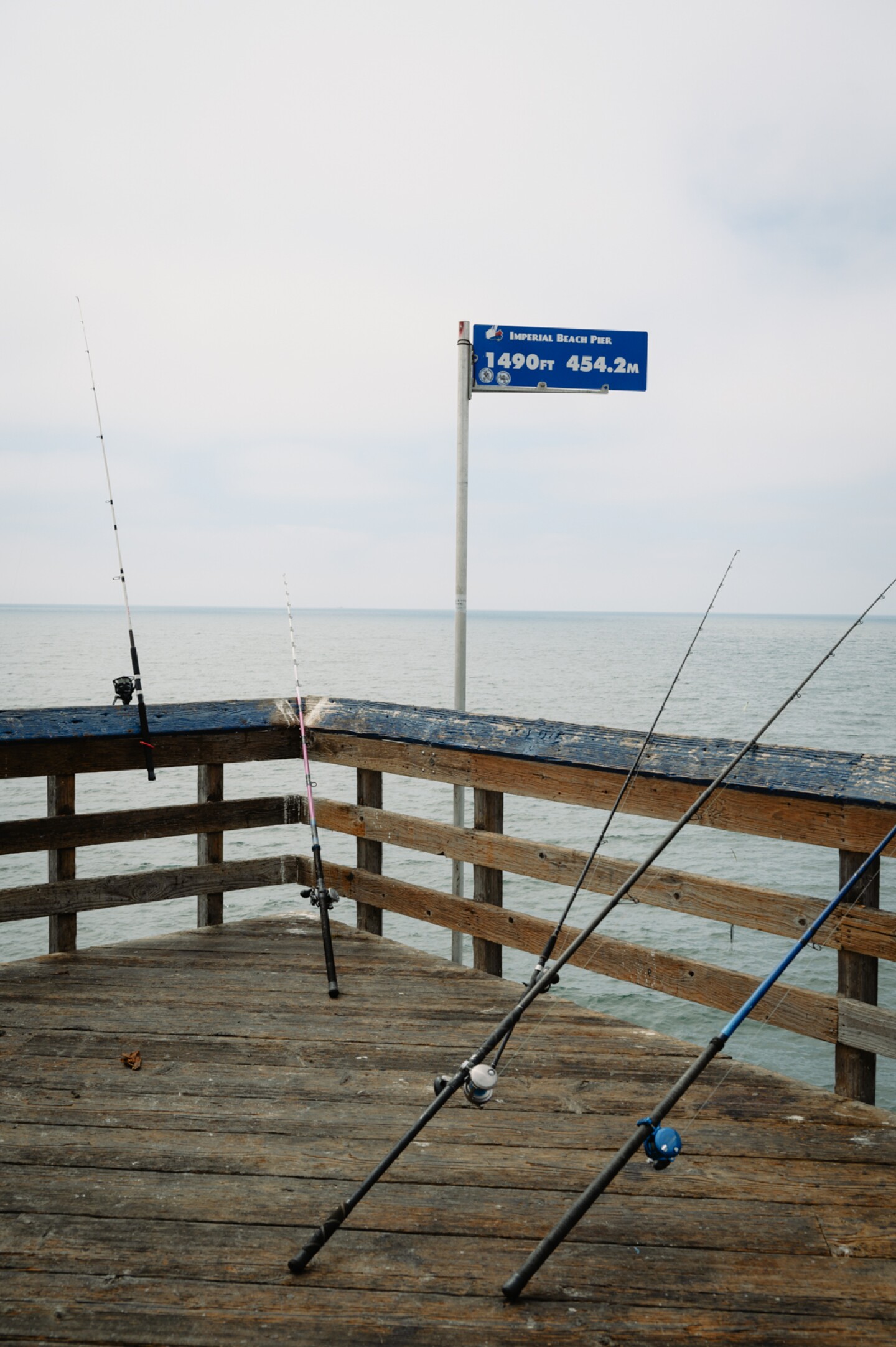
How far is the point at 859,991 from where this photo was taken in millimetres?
2543

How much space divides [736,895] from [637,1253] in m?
1.16

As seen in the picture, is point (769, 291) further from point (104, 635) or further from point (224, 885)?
point (104, 635)

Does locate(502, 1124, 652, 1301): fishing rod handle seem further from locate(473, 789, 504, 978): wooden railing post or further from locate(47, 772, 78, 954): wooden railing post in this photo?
locate(47, 772, 78, 954): wooden railing post

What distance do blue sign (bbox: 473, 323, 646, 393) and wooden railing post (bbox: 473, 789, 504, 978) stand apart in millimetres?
2154

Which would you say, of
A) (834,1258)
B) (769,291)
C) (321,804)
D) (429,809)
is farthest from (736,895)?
(769,291)

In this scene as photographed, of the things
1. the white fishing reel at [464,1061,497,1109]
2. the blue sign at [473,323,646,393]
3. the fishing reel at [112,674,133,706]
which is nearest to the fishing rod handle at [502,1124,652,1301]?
the white fishing reel at [464,1061,497,1109]

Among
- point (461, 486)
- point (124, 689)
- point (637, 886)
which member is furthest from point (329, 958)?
point (461, 486)

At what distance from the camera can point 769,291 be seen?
53844mm

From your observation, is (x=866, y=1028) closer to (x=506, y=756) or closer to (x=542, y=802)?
(x=506, y=756)

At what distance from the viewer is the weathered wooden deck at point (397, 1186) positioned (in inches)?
66.7

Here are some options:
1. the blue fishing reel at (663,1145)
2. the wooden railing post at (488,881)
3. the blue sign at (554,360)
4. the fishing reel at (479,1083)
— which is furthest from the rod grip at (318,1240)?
the blue sign at (554,360)

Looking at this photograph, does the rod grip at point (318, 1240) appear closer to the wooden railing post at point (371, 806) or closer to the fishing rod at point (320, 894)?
the fishing rod at point (320, 894)

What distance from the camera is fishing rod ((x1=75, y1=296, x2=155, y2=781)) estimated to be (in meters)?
3.64

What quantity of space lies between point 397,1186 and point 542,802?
17508 millimetres
